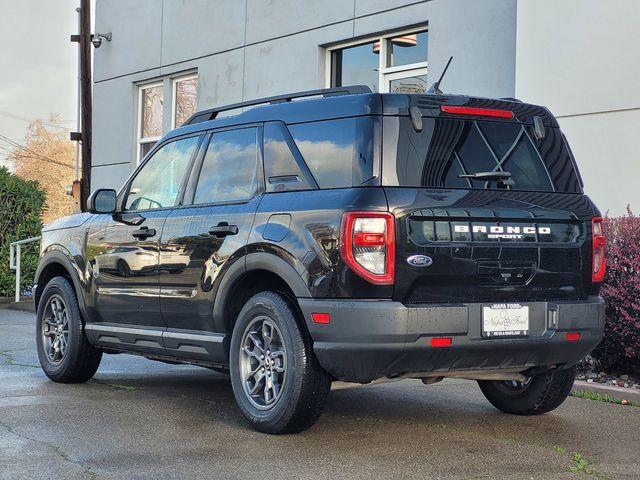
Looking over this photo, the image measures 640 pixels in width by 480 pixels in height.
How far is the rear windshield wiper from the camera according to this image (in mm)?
6035

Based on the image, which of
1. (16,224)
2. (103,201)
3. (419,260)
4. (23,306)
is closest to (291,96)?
(419,260)

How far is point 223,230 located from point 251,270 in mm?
400

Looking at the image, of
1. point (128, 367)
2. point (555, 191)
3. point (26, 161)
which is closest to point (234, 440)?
point (555, 191)

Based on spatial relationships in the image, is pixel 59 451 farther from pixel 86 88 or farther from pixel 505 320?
pixel 86 88

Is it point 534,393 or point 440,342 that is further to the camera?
point 534,393

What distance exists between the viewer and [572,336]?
6.14m

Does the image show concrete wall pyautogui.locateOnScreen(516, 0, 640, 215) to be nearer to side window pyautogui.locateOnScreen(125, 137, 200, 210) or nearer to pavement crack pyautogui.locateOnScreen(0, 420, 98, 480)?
side window pyautogui.locateOnScreen(125, 137, 200, 210)

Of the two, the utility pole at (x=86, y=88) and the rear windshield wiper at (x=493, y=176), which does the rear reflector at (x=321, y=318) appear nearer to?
the rear windshield wiper at (x=493, y=176)

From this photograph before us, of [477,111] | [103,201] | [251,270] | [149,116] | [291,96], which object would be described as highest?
[149,116]

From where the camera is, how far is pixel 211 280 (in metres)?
6.66

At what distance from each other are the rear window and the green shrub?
1339 cm

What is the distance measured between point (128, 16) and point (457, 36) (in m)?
7.94

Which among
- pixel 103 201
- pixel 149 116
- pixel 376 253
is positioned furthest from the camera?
pixel 149 116

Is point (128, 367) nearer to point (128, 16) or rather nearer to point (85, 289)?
point (85, 289)
